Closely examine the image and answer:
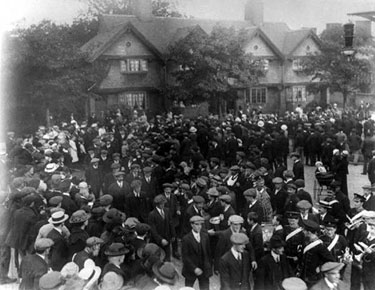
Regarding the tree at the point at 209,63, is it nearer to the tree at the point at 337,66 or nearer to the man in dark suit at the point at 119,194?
the tree at the point at 337,66

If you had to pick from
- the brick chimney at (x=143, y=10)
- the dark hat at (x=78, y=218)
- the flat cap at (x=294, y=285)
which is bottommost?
the flat cap at (x=294, y=285)

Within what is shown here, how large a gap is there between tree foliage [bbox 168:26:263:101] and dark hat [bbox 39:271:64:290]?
24.7 m

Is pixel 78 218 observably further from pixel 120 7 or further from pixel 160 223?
pixel 120 7

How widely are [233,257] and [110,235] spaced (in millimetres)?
2112

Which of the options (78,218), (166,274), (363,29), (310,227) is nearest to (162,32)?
(363,29)

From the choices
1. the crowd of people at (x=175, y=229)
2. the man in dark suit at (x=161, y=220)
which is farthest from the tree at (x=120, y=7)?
the man in dark suit at (x=161, y=220)

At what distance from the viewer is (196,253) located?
296 inches

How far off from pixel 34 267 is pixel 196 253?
2518mm

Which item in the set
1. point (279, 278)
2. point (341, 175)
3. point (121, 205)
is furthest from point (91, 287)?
point (341, 175)

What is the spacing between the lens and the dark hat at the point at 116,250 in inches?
249

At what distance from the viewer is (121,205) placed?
436 inches

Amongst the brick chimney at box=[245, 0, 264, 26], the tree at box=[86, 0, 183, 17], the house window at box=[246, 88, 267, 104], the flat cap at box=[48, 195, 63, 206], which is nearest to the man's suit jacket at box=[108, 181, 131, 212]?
the flat cap at box=[48, 195, 63, 206]

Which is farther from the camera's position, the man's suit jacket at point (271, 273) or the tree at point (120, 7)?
the tree at point (120, 7)

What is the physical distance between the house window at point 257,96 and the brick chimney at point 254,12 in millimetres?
5698
